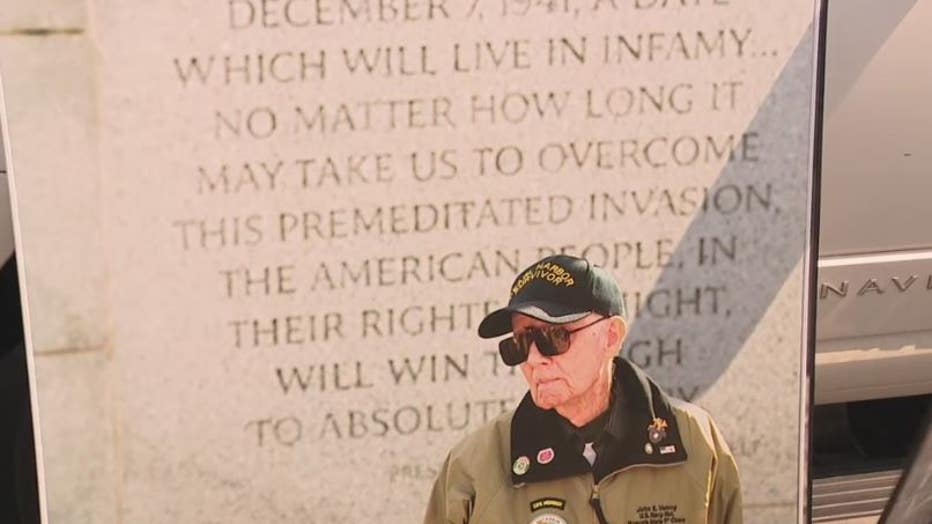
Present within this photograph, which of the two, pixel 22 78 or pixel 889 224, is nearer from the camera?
pixel 22 78

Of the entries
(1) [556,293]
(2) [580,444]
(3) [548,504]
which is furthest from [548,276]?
(3) [548,504]

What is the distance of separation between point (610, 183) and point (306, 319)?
57 cm

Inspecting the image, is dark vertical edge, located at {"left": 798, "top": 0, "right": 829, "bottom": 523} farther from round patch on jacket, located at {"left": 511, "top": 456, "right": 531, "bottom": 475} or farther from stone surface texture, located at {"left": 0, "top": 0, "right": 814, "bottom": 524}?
round patch on jacket, located at {"left": 511, "top": 456, "right": 531, "bottom": 475}

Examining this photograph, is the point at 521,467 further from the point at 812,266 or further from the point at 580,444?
the point at 812,266

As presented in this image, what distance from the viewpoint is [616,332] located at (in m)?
2.43

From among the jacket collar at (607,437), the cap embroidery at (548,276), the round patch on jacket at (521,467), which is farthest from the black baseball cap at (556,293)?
the round patch on jacket at (521,467)

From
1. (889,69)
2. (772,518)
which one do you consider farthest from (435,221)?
(889,69)

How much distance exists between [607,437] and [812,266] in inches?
19.0

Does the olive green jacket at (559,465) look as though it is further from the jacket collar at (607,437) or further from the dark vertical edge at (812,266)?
the dark vertical edge at (812,266)

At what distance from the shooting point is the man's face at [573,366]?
7.95 feet

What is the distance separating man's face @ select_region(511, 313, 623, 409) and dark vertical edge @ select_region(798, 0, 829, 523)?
0.36 meters

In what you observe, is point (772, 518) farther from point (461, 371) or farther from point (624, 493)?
point (461, 371)

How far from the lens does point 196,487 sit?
2381mm

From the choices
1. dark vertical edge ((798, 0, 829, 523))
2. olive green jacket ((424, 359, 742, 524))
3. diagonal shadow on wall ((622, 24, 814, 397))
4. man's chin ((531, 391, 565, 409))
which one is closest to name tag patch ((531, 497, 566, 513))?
olive green jacket ((424, 359, 742, 524))
